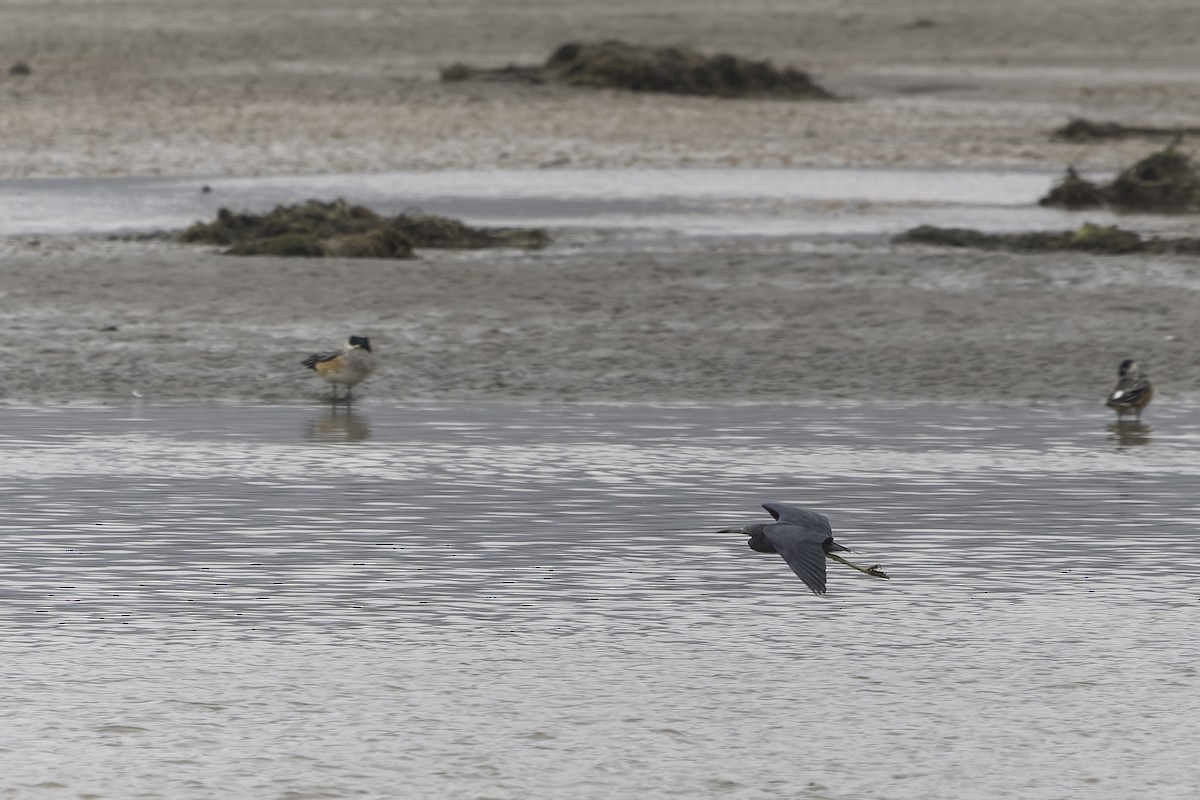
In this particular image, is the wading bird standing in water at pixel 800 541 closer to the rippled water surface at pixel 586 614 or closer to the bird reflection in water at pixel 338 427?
the rippled water surface at pixel 586 614

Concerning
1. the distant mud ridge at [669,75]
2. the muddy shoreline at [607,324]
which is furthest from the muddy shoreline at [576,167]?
the distant mud ridge at [669,75]

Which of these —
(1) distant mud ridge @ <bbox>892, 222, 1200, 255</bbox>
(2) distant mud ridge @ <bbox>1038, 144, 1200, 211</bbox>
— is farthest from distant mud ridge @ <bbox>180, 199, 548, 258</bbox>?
(2) distant mud ridge @ <bbox>1038, 144, 1200, 211</bbox>

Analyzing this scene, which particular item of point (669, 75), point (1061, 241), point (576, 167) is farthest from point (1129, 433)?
point (669, 75)

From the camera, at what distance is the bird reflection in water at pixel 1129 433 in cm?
1140

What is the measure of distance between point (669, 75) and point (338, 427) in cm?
2151

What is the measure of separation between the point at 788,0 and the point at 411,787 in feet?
168

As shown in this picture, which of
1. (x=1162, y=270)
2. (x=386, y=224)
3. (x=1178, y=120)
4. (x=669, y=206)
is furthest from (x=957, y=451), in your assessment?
(x=1178, y=120)

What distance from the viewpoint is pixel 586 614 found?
296 inches

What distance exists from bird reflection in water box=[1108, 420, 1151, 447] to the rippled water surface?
51mm

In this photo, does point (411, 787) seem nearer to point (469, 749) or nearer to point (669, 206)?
point (469, 749)

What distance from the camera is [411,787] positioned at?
221 inches

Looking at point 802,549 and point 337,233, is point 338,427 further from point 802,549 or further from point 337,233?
point 337,233

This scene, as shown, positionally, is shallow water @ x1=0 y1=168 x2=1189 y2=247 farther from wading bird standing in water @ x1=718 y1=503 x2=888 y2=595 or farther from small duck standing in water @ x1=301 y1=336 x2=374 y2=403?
wading bird standing in water @ x1=718 y1=503 x2=888 y2=595

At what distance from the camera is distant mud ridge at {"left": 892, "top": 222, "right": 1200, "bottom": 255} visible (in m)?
18.2
